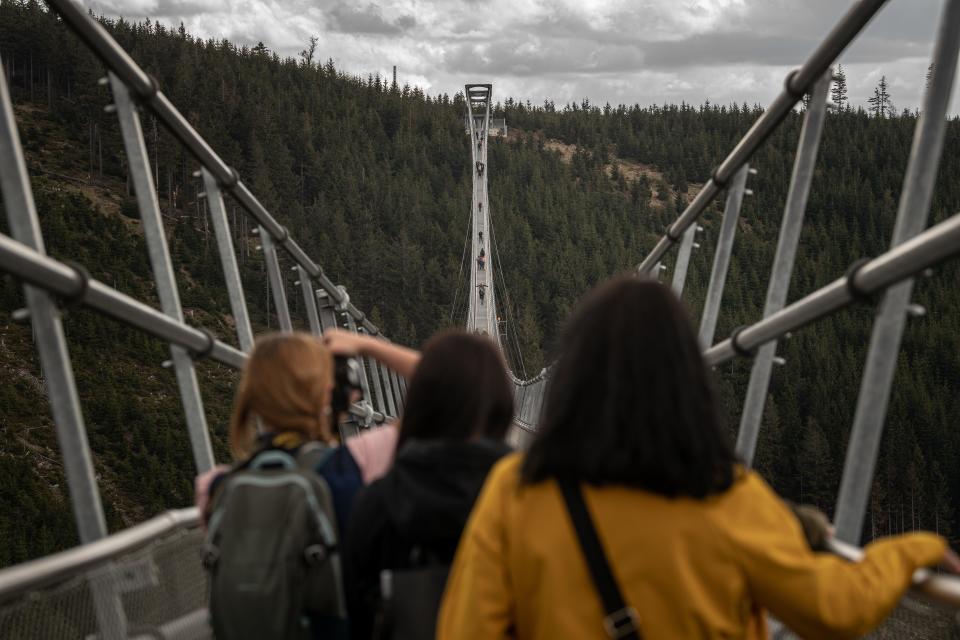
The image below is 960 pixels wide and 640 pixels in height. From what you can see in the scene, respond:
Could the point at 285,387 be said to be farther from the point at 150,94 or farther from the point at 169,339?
the point at 150,94

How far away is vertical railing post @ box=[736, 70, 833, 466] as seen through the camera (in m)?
2.89

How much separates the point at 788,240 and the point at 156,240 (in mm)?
1778

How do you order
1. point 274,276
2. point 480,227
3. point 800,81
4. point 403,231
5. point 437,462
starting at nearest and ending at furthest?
point 437,462
point 800,81
point 274,276
point 480,227
point 403,231

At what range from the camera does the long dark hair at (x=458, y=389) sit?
1.75 meters

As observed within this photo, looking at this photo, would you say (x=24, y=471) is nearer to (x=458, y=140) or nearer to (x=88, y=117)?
(x=88, y=117)

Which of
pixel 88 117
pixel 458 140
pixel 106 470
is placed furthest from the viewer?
pixel 458 140

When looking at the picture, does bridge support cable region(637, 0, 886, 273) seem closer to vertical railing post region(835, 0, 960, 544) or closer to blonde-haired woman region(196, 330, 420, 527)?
vertical railing post region(835, 0, 960, 544)

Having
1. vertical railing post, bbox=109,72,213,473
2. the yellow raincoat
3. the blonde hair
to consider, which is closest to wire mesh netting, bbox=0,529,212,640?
the blonde hair

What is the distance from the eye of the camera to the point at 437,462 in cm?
173

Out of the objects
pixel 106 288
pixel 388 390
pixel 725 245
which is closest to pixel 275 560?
pixel 106 288

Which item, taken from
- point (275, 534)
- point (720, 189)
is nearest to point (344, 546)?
point (275, 534)

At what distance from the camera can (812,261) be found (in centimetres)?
8188

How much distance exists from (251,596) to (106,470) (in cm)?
4840

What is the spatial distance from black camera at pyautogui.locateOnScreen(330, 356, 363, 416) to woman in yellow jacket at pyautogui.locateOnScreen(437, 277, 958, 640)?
95 cm
